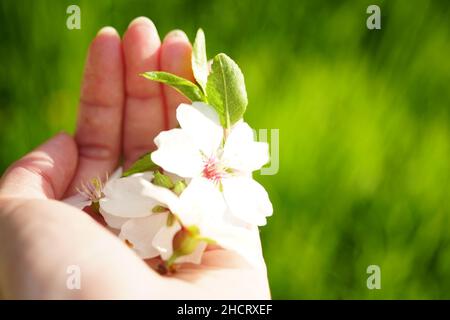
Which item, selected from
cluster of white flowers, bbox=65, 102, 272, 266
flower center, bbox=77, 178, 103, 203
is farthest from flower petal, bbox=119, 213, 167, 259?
flower center, bbox=77, 178, 103, 203

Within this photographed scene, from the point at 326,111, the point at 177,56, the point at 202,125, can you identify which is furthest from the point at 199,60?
the point at 326,111

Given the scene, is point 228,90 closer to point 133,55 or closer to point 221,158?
point 221,158

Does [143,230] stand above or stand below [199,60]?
below

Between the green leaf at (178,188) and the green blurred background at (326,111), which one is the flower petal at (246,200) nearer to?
the green leaf at (178,188)

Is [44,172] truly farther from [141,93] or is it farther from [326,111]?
[326,111]

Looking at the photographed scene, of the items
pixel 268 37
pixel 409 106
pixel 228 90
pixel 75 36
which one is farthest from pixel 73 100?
pixel 409 106

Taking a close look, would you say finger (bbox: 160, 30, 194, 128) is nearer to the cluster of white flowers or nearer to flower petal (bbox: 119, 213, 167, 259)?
the cluster of white flowers
